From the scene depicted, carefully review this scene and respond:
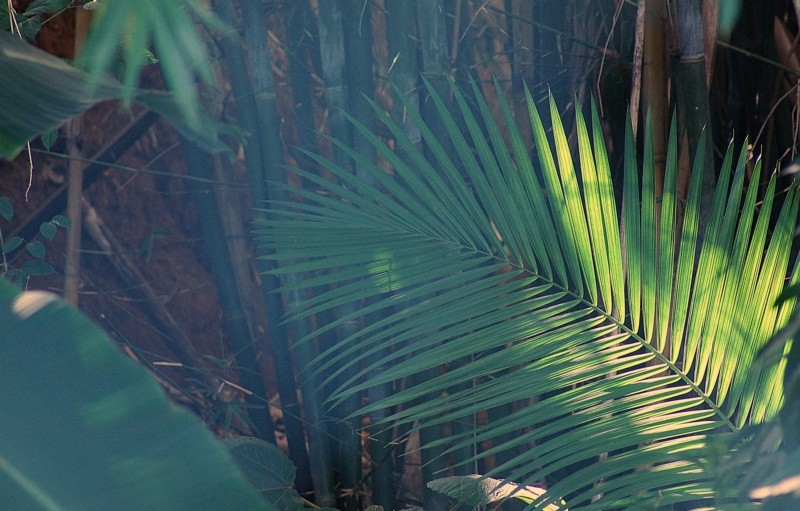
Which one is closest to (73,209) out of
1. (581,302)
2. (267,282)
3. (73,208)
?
(73,208)

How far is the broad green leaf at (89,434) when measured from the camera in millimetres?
367

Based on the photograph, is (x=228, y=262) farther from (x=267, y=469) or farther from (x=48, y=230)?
(x=267, y=469)

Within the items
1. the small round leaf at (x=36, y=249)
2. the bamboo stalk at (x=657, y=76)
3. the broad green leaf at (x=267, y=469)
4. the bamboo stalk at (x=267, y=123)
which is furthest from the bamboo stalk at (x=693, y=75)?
the small round leaf at (x=36, y=249)

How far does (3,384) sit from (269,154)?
82 cm

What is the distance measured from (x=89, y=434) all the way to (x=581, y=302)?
0.54 m

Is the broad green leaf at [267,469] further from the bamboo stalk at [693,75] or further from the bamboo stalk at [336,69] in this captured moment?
the bamboo stalk at [693,75]

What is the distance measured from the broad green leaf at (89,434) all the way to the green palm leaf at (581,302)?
0.33 m

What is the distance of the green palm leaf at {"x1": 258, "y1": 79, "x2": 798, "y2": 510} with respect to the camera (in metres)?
0.69

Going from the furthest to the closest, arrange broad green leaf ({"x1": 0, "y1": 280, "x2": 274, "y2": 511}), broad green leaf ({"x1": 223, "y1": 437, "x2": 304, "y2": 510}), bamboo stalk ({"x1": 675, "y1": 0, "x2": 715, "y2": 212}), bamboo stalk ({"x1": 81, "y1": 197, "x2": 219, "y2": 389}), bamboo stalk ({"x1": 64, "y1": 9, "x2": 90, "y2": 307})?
bamboo stalk ({"x1": 81, "y1": 197, "x2": 219, "y2": 389})
bamboo stalk ({"x1": 64, "y1": 9, "x2": 90, "y2": 307})
broad green leaf ({"x1": 223, "y1": 437, "x2": 304, "y2": 510})
bamboo stalk ({"x1": 675, "y1": 0, "x2": 715, "y2": 212})
broad green leaf ({"x1": 0, "y1": 280, "x2": 274, "y2": 511})

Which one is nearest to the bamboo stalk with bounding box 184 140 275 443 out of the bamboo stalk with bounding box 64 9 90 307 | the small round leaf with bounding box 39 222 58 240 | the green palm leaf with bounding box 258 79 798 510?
the bamboo stalk with bounding box 64 9 90 307

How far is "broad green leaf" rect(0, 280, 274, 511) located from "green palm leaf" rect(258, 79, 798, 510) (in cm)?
33

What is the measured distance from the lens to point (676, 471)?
0.66 m

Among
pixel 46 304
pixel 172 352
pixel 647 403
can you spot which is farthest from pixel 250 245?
pixel 46 304

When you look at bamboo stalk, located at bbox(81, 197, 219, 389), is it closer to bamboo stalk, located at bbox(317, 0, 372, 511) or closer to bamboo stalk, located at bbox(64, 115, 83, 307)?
bamboo stalk, located at bbox(64, 115, 83, 307)
